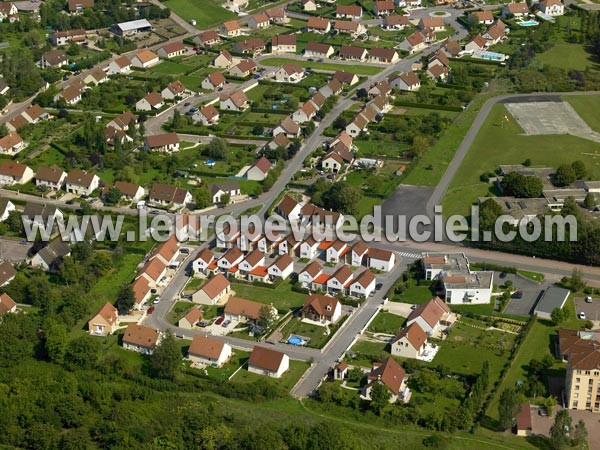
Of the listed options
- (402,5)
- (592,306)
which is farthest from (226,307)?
(402,5)

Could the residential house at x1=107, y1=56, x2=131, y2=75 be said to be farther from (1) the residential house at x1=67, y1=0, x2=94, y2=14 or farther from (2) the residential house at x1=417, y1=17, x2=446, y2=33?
(2) the residential house at x1=417, y1=17, x2=446, y2=33

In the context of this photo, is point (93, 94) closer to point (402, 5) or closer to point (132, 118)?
point (132, 118)

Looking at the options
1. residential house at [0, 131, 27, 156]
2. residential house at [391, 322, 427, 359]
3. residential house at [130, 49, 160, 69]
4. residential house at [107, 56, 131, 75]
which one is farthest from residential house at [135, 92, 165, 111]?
residential house at [391, 322, 427, 359]

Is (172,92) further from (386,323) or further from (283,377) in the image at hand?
(283,377)

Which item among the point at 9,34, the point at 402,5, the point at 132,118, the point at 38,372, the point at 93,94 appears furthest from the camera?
the point at 402,5

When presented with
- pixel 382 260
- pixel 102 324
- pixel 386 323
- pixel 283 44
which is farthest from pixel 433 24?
pixel 102 324

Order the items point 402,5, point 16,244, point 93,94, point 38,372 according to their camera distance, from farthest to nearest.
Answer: point 402,5 → point 93,94 → point 16,244 → point 38,372
